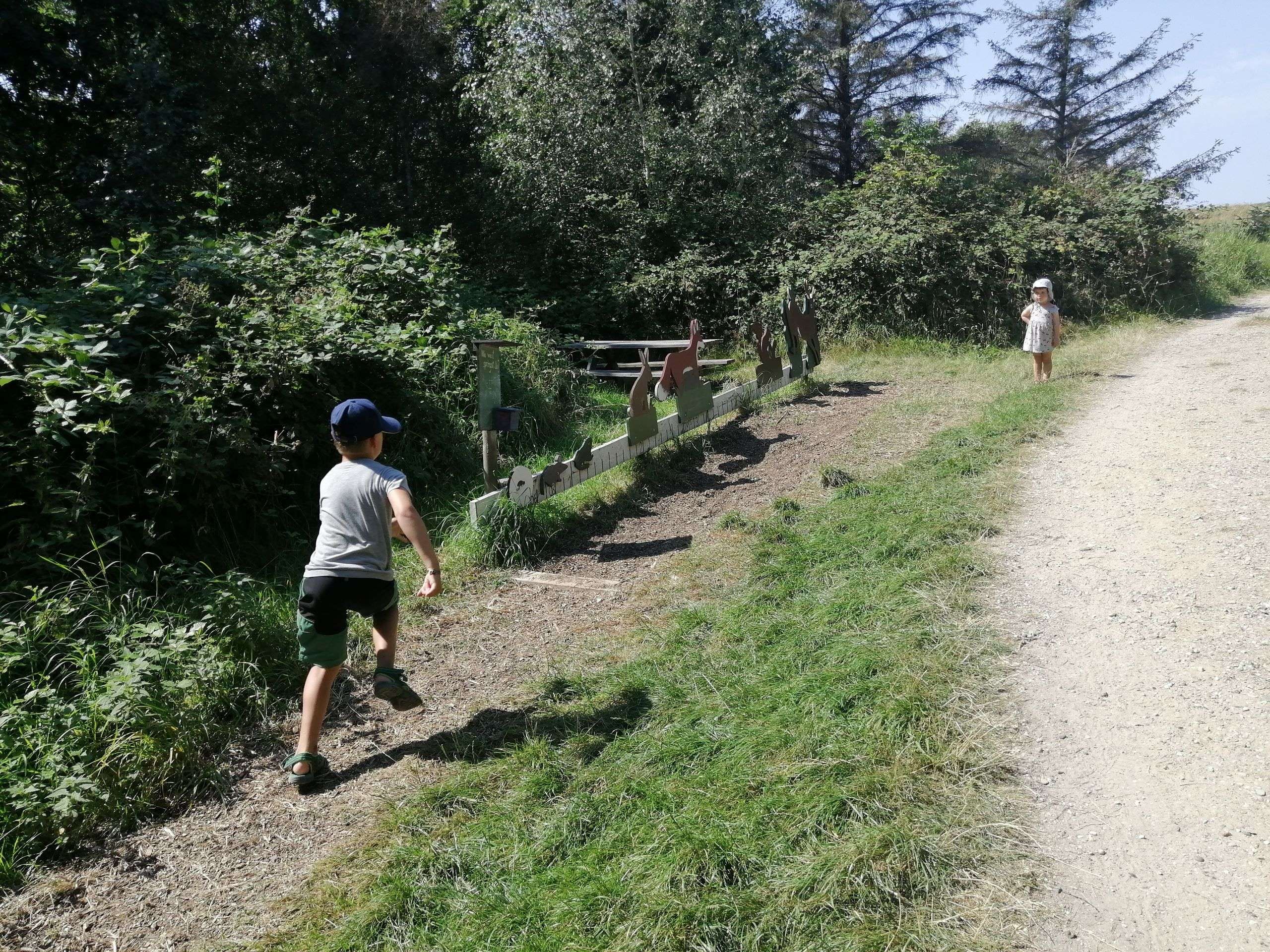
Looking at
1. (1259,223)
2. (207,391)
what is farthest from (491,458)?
(1259,223)

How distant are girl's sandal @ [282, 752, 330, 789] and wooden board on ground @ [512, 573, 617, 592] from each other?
7.38 feet

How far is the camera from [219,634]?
459 centimetres

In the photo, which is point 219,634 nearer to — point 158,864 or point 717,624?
point 158,864

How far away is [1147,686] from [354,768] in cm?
342

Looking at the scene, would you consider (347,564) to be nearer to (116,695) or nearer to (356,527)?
(356,527)

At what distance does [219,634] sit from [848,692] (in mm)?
3127

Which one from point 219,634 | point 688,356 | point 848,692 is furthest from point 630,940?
point 688,356

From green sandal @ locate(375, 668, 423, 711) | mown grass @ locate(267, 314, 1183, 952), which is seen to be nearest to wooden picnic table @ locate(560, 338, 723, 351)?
mown grass @ locate(267, 314, 1183, 952)

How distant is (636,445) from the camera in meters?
7.64

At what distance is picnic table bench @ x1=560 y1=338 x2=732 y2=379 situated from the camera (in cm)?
1123

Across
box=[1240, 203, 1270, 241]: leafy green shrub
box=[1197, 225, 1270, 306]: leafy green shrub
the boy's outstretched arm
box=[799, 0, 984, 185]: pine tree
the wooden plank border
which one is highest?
box=[799, 0, 984, 185]: pine tree

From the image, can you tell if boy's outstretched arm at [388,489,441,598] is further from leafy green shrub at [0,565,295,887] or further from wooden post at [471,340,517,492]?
wooden post at [471,340,517,492]

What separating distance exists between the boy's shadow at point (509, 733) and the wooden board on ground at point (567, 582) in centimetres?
153

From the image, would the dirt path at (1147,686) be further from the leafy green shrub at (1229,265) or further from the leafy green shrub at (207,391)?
the leafy green shrub at (1229,265)
